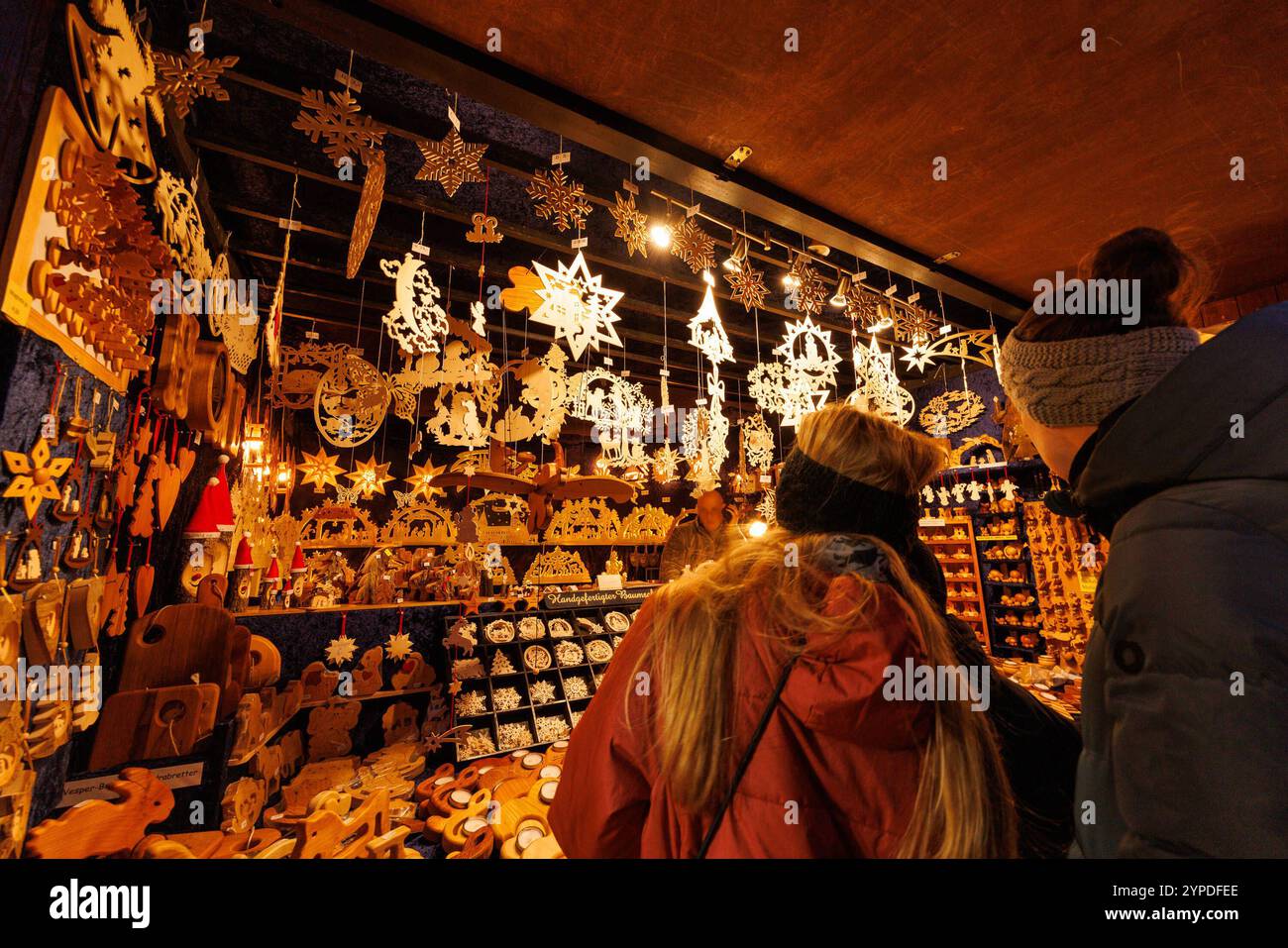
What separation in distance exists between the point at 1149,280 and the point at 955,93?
1591mm

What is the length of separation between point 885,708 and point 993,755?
32 centimetres

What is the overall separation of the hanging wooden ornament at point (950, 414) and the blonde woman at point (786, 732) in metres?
5.44

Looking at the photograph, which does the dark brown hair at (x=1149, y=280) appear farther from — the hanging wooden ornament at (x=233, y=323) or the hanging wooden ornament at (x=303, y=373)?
the hanging wooden ornament at (x=303, y=373)

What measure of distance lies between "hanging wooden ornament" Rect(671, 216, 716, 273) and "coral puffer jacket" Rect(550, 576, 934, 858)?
2.53 metres

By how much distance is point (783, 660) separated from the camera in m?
0.83

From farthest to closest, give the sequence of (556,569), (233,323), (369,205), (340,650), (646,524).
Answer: (646,524) < (556,569) < (340,650) < (233,323) < (369,205)

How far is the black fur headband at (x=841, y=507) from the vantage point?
1134 mm

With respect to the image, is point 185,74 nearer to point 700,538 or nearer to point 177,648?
point 177,648

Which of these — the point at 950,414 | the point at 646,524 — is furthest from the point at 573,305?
the point at 646,524

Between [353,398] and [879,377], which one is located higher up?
[879,377]

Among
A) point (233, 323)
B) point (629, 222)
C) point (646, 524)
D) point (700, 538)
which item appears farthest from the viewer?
point (646, 524)

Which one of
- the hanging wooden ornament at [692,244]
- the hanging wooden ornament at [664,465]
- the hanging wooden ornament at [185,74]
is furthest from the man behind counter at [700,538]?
the hanging wooden ornament at [185,74]

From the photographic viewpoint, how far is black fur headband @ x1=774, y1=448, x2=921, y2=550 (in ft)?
3.72

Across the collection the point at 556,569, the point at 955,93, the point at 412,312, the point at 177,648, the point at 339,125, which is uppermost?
the point at 955,93
